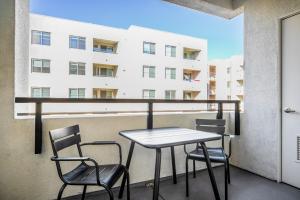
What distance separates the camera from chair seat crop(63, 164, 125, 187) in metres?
1.25

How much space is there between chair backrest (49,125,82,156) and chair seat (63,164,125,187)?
0.24m

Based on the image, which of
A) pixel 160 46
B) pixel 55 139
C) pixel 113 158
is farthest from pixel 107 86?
pixel 55 139

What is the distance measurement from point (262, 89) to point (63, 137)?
8.30 ft

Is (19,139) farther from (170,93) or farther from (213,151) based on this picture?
(170,93)

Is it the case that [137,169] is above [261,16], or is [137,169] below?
below

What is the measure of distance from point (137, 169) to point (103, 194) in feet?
1.53

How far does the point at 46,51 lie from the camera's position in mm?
6723

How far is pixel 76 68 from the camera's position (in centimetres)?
702

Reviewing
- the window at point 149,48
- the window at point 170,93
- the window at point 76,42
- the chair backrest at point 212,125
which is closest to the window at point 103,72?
the window at point 76,42

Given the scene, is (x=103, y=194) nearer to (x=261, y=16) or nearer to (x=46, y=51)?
(x=261, y=16)

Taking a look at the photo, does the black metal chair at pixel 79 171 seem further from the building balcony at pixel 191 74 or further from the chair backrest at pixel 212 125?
the building balcony at pixel 191 74

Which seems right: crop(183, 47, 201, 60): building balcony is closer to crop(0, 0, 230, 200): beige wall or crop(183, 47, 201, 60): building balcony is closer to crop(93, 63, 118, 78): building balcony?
crop(93, 63, 118, 78): building balcony

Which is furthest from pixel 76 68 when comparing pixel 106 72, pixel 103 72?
pixel 106 72

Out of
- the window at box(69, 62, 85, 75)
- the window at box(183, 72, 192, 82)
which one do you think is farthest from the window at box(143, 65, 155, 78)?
the window at box(69, 62, 85, 75)
